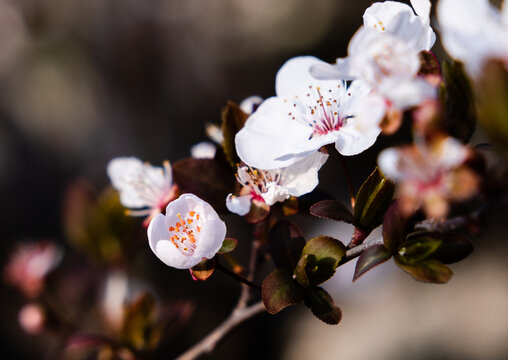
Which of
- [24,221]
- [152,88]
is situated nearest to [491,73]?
[24,221]

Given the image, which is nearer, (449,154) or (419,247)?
(449,154)

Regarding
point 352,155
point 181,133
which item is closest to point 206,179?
point 352,155

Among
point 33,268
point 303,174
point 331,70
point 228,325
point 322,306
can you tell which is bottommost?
point 33,268

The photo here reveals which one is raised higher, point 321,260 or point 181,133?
point 321,260

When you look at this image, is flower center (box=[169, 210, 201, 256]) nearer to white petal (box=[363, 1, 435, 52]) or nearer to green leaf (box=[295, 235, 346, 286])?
green leaf (box=[295, 235, 346, 286])

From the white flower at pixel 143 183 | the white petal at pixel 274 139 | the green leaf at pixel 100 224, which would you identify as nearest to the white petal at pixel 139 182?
the white flower at pixel 143 183

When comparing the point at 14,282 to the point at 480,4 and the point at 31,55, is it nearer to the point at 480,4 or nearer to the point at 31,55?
the point at 480,4

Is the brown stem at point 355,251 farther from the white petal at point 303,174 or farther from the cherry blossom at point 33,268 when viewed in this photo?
the cherry blossom at point 33,268

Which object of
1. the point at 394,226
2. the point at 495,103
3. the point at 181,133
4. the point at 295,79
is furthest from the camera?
the point at 181,133

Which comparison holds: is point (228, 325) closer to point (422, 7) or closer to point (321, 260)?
point (321, 260)
